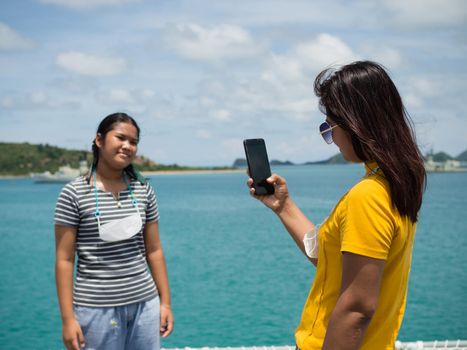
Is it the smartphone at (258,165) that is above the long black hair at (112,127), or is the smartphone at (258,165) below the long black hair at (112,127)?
below

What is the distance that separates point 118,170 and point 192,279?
13229 mm

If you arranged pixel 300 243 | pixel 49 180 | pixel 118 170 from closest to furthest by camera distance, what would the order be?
pixel 300 243
pixel 118 170
pixel 49 180

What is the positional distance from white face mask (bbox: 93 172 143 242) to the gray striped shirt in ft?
0.06

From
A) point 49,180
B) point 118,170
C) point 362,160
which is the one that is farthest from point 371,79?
point 49,180

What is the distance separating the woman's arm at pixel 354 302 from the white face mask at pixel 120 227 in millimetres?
1432

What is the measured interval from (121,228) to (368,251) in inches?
61.1

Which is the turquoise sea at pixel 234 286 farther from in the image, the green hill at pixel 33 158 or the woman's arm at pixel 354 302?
the green hill at pixel 33 158

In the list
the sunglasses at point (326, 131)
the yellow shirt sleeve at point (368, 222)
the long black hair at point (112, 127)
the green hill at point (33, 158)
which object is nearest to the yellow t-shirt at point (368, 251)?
the yellow shirt sleeve at point (368, 222)

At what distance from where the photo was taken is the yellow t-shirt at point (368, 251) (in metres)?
1.31

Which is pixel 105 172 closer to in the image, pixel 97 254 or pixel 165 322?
pixel 97 254

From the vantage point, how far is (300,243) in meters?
1.83

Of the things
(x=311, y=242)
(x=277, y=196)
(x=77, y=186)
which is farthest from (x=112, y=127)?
(x=311, y=242)

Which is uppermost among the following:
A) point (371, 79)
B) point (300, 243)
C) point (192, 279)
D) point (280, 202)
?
point (371, 79)

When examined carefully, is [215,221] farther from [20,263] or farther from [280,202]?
[280,202]
